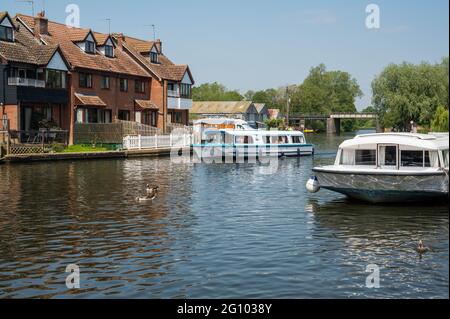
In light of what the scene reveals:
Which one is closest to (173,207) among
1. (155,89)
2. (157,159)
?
(157,159)

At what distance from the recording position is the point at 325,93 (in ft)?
604

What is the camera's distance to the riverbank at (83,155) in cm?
4306

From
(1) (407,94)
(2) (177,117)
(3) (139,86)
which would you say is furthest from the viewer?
(1) (407,94)

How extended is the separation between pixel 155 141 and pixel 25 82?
43.9 feet

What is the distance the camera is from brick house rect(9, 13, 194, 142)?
189 feet

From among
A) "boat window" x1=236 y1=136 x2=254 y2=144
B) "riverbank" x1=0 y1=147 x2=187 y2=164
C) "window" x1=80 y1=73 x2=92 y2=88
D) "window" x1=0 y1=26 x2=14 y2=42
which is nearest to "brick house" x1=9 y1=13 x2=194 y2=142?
"window" x1=80 y1=73 x2=92 y2=88

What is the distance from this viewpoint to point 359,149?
84.3ft

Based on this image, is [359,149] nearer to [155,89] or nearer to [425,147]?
[425,147]

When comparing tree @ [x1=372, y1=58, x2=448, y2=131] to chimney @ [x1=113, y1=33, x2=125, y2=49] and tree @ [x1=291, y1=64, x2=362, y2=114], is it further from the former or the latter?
tree @ [x1=291, y1=64, x2=362, y2=114]

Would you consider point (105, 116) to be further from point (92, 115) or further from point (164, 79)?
point (164, 79)

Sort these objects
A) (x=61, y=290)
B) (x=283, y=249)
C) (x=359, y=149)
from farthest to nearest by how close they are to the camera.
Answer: (x=359, y=149), (x=283, y=249), (x=61, y=290)

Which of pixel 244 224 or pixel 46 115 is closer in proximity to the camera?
pixel 244 224

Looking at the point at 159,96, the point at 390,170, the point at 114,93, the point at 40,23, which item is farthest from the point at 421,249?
the point at 159,96
